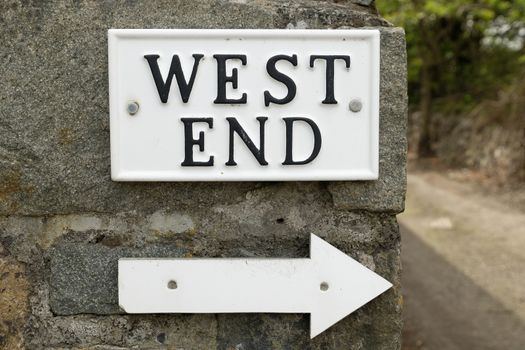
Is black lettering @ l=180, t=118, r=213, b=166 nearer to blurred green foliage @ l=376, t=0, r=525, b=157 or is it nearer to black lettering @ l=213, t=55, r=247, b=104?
black lettering @ l=213, t=55, r=247, b=104

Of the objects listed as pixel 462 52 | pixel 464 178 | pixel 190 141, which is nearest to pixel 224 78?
pixel 190 141

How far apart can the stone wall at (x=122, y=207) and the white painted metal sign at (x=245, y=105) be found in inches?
2.6

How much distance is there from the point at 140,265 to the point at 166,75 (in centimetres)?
47

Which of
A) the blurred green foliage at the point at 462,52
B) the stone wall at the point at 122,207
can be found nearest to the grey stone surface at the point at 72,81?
the stone wall at the point at 122,207

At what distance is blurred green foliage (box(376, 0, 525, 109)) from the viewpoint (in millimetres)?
10023

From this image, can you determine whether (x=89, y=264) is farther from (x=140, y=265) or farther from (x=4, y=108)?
(x=4, y=108)

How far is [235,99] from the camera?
1.42 meters

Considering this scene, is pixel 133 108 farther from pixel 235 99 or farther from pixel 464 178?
pixel 464 178

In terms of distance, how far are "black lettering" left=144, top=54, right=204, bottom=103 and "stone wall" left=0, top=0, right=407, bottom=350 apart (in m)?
0.11

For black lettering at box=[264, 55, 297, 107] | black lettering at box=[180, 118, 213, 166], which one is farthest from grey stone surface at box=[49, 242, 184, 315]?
black lettering at box=[264, 55, 297, 107]

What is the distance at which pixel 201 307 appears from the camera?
147 cm

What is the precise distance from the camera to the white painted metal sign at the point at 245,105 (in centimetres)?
141

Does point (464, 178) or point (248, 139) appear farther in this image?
point (464, 178)

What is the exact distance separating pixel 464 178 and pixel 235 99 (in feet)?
25.7
